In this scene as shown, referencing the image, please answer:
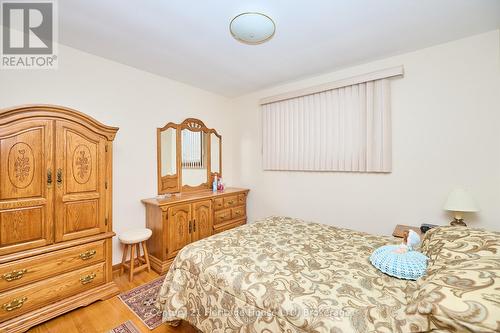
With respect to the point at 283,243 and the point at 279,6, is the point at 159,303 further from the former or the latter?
the point at 279,6

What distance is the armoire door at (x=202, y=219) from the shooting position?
3.00 meters

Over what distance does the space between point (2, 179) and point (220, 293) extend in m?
1.84

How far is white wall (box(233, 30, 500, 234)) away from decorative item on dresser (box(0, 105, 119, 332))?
8.67 feet

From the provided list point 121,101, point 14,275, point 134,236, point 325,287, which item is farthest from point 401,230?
point 121,101

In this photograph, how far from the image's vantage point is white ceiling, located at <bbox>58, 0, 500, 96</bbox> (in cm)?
176

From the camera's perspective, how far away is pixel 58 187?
189 centimetres

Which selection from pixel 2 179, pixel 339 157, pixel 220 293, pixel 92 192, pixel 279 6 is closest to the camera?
pixel 220 293

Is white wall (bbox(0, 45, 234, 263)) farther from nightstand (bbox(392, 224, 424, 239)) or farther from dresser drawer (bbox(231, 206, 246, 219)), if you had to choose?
nightstand (bbox(392, 224, 424, 239))

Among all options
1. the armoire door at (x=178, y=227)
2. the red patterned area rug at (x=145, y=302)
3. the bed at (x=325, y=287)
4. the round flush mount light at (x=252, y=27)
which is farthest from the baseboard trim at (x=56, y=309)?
the round flush mount light at (x=252, y=27)

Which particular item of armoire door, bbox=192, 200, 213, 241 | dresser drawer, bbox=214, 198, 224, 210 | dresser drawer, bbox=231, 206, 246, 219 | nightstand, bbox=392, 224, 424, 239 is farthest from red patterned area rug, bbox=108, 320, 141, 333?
nightstand, bbox=392, 224, 424, 239

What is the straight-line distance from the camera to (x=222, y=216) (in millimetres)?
3404

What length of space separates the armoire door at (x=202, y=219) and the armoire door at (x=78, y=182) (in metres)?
1.09

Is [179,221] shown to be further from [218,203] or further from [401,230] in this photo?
[401,230]

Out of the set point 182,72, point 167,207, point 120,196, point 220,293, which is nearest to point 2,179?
point 120,196
